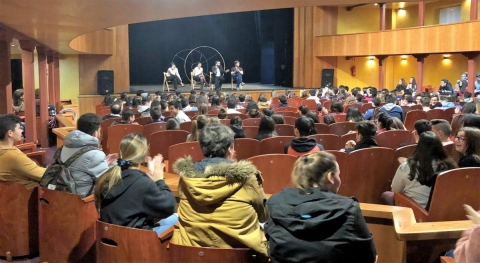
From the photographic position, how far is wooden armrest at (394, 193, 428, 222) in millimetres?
3181

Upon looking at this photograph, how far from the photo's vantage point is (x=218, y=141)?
262 centimetres

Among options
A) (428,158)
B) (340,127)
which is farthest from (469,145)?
(340,127)

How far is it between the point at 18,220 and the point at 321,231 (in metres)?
2.54

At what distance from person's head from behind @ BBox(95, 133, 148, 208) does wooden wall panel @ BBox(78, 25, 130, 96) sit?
50.8ft

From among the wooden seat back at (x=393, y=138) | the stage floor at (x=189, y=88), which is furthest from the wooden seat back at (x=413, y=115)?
the stage floor at (x=189, y=88)

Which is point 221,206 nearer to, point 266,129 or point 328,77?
point 266,129

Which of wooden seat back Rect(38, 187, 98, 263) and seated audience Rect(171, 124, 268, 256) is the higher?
seated audience Rect(171, 124, 268, 256)

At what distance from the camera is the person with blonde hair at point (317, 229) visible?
2002 mm

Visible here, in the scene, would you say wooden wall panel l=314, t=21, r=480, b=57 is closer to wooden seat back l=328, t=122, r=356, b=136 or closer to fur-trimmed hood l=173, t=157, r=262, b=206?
wooden seat back l=328, t=122, r=356, b=136

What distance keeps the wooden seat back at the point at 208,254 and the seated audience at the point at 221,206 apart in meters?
0.11

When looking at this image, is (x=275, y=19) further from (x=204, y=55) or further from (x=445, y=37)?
(x=445, y=37)

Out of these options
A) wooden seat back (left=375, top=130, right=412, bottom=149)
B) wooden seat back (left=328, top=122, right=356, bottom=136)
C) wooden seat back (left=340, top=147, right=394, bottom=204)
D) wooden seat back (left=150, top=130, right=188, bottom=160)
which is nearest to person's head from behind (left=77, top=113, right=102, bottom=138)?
wooden seat back (left=150, top=130, right=188, bottom=160)

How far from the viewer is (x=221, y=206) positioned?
2.30m

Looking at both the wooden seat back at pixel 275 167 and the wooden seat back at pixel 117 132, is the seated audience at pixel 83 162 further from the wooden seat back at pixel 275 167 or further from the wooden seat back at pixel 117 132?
the wooden seat back at pixel 117 132
